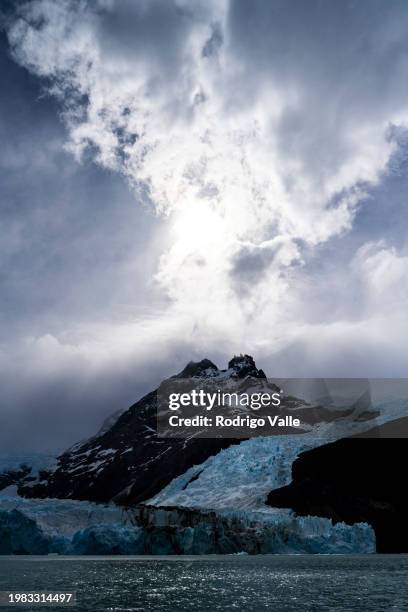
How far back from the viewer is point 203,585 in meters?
51.4

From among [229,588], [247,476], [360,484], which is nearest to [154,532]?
[229,588]

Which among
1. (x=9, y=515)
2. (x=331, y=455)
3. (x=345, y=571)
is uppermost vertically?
(x=331, y=455)

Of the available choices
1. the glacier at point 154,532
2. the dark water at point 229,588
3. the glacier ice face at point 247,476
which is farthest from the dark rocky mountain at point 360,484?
the dark water at point 229,588

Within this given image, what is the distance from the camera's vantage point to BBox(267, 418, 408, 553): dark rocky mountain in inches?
5054

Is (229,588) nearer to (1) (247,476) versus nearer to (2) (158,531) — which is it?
(2) (158,531)

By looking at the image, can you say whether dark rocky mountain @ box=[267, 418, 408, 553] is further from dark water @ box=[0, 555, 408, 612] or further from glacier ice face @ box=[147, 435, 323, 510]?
dark water @ box=[0, 555, 408, 612]

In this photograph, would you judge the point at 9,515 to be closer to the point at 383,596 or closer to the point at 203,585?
the point at 203,585

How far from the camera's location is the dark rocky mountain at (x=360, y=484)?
12838 cm

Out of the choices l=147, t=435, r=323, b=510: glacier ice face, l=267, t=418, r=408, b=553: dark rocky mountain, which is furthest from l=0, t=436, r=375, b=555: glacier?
l=147, t=435, r=323, b=510: glacier ice face

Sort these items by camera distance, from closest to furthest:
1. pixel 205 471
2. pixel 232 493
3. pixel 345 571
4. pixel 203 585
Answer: pixel 203 585 < pixel 345 571 < pixel 232 493 < pixel 205 471

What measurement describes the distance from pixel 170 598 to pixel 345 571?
32.3 meters

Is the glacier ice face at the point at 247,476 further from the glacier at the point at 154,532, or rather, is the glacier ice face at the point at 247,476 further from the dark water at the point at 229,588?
the dark water at the point at 229,588

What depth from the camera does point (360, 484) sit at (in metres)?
142

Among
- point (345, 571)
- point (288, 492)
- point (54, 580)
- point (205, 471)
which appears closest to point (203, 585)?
point (54, 580)
